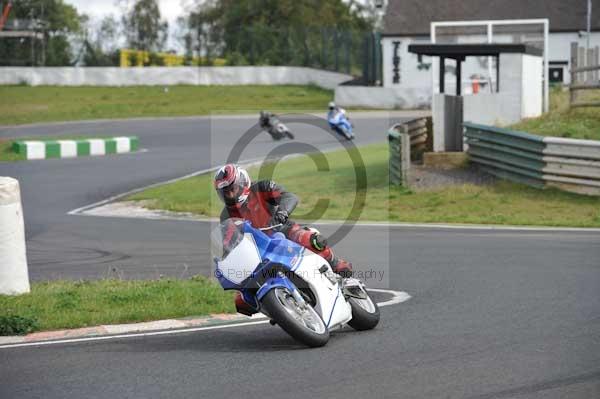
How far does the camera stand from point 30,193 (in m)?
23.9

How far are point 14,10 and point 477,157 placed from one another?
56765 millimetres

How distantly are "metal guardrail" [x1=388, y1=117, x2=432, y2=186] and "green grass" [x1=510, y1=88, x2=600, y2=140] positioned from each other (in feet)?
6.53

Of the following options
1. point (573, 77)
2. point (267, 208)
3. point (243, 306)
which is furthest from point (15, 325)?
point (573, 77)

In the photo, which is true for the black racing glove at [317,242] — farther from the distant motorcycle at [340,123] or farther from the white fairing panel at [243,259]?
the distant motorcycle at [340,123]

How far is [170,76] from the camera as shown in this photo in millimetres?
56594

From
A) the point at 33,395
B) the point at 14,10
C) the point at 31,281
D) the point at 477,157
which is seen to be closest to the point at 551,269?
the point at 31,281

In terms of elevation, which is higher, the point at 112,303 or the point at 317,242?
the point at 317,242

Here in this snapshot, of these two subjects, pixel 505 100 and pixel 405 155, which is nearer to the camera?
pixel 405 155

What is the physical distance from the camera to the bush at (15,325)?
9.03 m

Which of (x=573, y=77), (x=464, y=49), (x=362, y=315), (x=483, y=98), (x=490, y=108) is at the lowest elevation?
(x=362, y=315)

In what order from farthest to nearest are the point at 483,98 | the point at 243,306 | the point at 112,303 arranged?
the point at 483,98 → the point at 112,303 → the point at 243,306

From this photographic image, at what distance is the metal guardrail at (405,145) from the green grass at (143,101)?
22656 mm

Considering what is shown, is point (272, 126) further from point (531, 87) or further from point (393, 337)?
point (393, 337)

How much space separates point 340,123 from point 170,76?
973 inches
